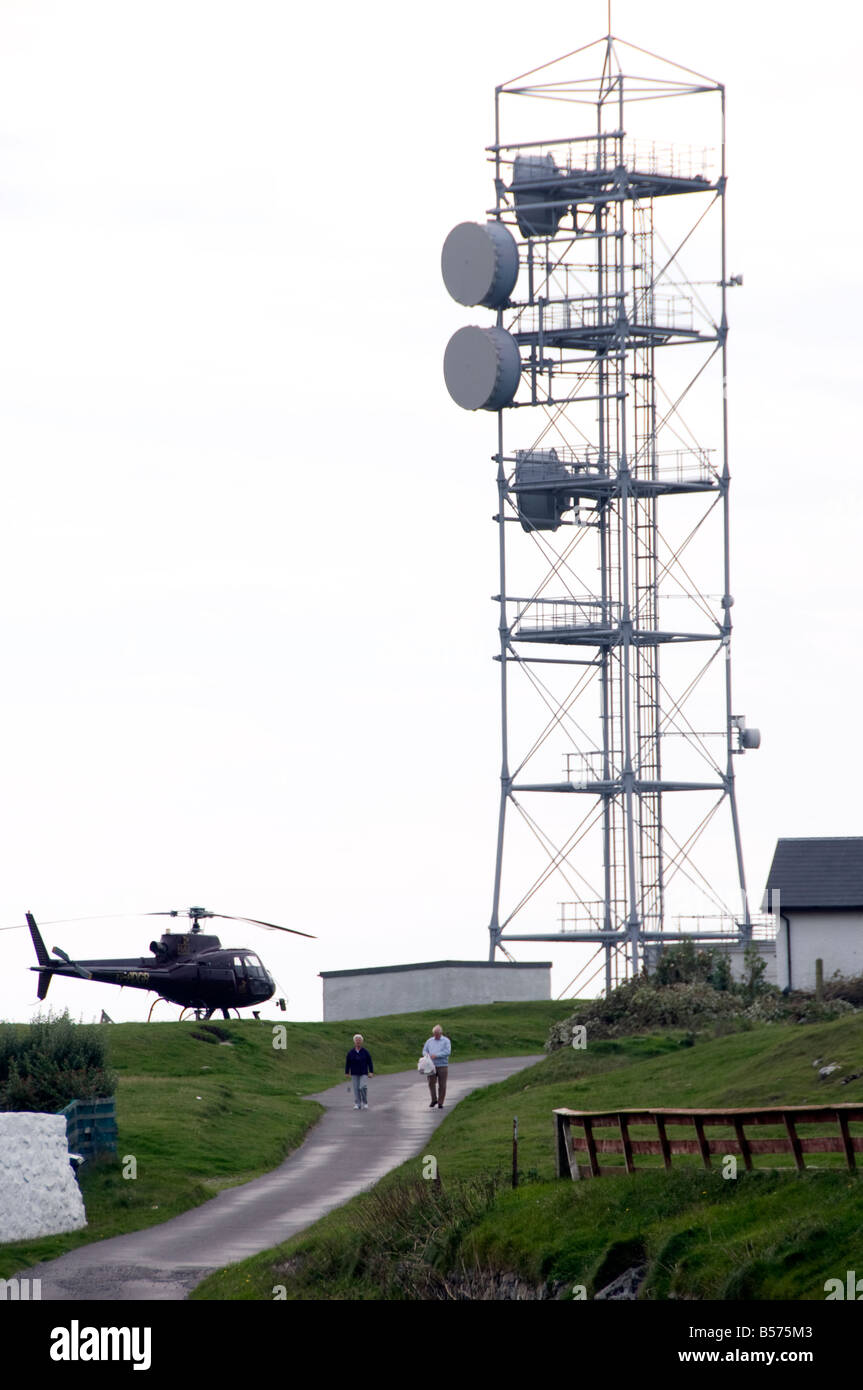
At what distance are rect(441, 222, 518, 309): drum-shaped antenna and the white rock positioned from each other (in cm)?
3543

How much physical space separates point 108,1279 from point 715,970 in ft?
88.8

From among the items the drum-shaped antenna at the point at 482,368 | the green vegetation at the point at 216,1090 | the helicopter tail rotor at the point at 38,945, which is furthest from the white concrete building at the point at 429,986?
the drum-shaped antenna at the point at 482,368

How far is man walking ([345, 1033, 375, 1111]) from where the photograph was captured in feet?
137

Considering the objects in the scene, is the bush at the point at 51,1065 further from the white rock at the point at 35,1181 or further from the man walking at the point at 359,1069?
the man walking at the point at 359,1069

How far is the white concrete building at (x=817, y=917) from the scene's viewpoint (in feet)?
161

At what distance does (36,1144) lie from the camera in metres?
32.6

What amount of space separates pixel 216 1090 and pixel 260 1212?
1153 centimetres

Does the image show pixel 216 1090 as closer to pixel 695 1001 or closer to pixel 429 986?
pixel 695 1001

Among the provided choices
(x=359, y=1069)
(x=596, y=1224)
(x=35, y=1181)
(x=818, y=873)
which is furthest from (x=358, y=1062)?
(x=596, y=1224)

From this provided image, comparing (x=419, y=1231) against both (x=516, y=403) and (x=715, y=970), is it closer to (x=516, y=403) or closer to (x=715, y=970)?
(x=715, y=970)

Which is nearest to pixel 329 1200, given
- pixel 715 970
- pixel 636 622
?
pixel 715 970

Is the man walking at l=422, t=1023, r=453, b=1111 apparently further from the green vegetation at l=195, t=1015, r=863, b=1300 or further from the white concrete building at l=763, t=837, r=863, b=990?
the white concrete building at l=763, t=837, r=863, b=990
